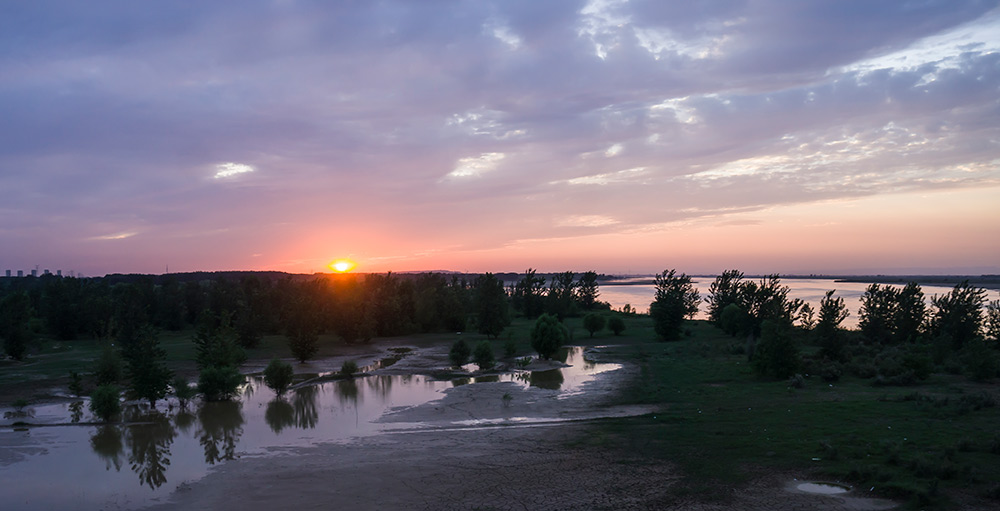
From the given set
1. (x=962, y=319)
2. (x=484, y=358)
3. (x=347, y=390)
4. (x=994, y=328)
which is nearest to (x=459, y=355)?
(x=484, y=358)

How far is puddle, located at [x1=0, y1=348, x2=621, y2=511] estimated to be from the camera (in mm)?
13898

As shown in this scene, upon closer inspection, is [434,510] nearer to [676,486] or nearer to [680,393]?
[676,486]

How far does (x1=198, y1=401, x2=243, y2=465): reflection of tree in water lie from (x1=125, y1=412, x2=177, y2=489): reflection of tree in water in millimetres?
1014

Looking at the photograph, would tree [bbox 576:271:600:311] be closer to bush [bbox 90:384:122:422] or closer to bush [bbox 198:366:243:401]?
bush [bbox 198:366:243:401]

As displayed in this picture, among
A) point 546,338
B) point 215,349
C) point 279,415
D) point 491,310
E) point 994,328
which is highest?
point 491,310

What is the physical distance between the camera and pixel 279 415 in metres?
Answer: 22.2

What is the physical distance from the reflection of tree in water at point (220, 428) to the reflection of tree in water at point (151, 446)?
1014mm

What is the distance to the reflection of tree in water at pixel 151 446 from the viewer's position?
1491 cm

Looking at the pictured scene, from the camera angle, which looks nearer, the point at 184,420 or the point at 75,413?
the point at 184,420

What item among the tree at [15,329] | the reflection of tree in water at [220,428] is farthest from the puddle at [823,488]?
the tree at [15,329]

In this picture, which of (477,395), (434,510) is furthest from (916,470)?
(477,395)

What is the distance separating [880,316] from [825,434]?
28.9 metres

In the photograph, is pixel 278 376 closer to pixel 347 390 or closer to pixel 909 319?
pixel 347 390

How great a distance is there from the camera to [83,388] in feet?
89.9
